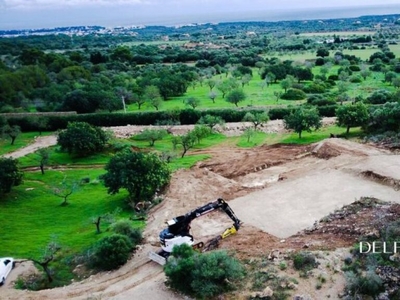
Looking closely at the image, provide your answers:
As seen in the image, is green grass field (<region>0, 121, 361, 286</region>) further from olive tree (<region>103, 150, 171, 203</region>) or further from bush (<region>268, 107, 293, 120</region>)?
bush (<region>268, 107, 293, 120</region>)

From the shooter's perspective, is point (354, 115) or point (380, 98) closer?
point (354, 115)

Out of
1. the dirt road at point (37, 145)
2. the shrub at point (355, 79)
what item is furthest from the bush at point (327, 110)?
the dirt road at point (37, 145)

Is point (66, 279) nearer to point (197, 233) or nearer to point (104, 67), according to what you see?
point (197, 233)

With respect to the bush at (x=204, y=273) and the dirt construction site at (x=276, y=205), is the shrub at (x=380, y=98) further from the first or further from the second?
the bush at (x=204, y=273)

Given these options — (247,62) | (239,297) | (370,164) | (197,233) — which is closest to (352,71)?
(247,62)

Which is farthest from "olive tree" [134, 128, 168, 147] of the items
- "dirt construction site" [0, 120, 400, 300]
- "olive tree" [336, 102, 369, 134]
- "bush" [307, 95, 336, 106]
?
"bush" [307, 95, 336, 106]

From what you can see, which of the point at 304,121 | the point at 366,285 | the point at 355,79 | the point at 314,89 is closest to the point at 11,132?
the point at 304,121

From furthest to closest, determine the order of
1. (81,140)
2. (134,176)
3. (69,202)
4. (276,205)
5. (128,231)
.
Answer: (81,140) < (69,202) < (134,176) < (276,205) < (128,231)

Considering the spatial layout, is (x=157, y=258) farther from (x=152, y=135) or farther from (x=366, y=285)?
(x=152, y=135)
